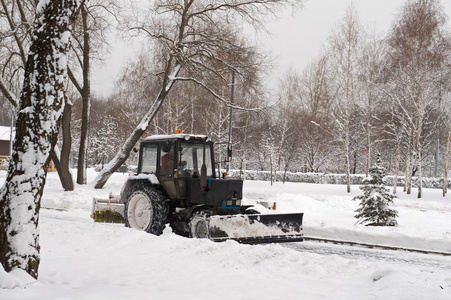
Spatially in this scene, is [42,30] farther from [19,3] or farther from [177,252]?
[19,3]

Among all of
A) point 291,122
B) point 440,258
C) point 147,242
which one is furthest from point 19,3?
point 291,122

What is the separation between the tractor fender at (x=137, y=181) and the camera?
999cm

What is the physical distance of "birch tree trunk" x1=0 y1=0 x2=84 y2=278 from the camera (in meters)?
5.09

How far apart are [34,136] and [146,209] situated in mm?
5120

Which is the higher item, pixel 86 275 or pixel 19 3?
pixel 19 3

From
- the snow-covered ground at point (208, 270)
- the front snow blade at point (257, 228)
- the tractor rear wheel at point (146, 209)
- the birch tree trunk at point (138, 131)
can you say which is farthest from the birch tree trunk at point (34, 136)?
the birch tree trunk at point (138, 131)

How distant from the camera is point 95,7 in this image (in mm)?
19344

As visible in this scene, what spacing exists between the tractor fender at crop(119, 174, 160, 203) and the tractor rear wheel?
131mm

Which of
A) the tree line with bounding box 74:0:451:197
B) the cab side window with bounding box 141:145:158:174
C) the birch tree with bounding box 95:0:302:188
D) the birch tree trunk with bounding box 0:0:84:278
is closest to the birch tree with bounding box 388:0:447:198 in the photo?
the tree line with bounding box 74:0:451:197

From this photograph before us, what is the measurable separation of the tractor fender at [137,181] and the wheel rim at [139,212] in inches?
13.4

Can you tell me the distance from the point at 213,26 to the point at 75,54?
6286mm

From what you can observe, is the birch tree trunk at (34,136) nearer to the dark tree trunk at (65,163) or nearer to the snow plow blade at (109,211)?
the snow plow blade at (109,211)

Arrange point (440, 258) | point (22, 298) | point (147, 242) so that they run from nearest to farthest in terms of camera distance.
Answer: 1. point (22, 298)
2. point (147, 242)
3. point (440, 258)

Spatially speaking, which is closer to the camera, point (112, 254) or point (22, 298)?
point (22, 298)
